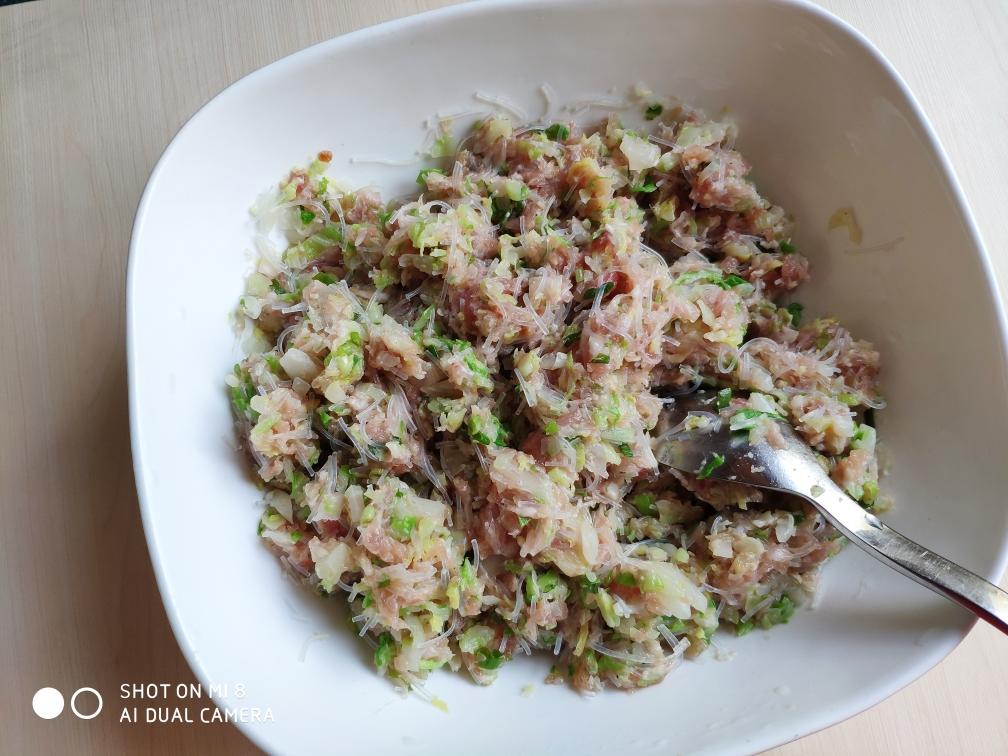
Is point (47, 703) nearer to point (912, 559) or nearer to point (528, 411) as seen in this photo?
point (528, 411)

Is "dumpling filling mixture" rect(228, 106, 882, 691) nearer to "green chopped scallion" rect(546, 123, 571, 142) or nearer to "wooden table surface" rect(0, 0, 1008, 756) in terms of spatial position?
"green chopped scallion" rect(546, 123, 571, 142)

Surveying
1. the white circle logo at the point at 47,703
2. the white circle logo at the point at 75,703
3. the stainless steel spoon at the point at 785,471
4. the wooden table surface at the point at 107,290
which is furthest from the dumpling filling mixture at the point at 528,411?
the white circle logo at the point at 47,703

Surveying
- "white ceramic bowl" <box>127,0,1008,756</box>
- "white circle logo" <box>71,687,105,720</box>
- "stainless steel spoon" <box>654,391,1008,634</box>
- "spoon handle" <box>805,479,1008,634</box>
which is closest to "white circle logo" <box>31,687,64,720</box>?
"white circle logo" <box>71,687,105,720</box>

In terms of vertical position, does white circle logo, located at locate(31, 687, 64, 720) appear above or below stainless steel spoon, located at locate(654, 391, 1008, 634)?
below

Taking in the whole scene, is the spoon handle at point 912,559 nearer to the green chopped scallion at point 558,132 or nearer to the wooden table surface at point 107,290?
the wooden table surface at point 107,290

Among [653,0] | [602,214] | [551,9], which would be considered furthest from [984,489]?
[551,9]

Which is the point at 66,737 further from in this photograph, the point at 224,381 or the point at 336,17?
the point at 336,17

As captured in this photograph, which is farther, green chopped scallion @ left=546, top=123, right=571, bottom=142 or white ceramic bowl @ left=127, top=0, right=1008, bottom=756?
green chopped scallion @ left=546, top=123, right=571, bottom=142
